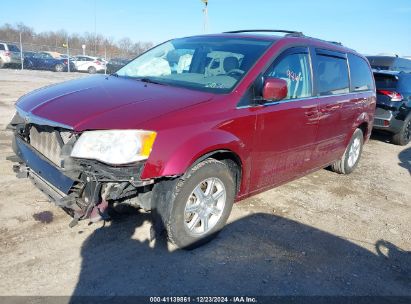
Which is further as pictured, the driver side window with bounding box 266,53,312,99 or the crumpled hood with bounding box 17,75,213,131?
the driver side window with bounding box 266,53,312,99

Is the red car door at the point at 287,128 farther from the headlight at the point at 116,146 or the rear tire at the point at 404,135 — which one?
the rear tire at the point at 404,135

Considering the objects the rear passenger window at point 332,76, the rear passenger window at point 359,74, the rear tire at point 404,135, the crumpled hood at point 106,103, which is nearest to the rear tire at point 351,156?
the rear passenger window at point 359,74

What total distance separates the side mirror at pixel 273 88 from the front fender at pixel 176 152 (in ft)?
2.12

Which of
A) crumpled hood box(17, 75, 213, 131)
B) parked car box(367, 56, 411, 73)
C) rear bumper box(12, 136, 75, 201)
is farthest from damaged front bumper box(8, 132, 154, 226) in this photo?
parked car box(367, 56, 411, 73)

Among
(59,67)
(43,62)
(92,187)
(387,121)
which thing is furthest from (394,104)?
(59,67)

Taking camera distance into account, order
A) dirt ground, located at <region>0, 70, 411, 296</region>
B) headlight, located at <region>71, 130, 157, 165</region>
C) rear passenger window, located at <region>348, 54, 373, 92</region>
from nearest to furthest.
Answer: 1. headlight, located at <region>71, 130, 157, 165</region>
2. dirt ground, located at <region>0, 70, 411, 296</region>
3. rear passenger window, located at <region>348, 54, 373, 92</region>

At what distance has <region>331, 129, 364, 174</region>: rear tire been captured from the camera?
5.88 metres

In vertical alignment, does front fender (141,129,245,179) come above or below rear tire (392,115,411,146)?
above

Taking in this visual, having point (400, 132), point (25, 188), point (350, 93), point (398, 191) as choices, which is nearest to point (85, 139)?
point (25, 188)

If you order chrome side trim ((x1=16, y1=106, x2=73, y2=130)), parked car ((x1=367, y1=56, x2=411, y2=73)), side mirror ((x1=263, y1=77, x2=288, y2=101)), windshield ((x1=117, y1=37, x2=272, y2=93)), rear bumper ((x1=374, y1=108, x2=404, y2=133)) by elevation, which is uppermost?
parked car ((x1=367, y1=56, x2=411, y2=73))

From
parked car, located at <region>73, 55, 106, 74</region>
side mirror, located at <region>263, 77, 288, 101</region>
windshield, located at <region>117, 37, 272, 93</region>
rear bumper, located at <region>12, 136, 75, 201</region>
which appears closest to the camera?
rear bumper, located at <region>12, 136, 75, 201</region>

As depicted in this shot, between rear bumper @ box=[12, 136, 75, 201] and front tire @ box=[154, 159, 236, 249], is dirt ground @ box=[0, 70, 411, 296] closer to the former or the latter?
front tire @ box=[154, 159, 236, 249]

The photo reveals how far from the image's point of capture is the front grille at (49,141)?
9.94ft

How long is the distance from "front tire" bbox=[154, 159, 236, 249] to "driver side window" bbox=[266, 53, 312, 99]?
1.20m
